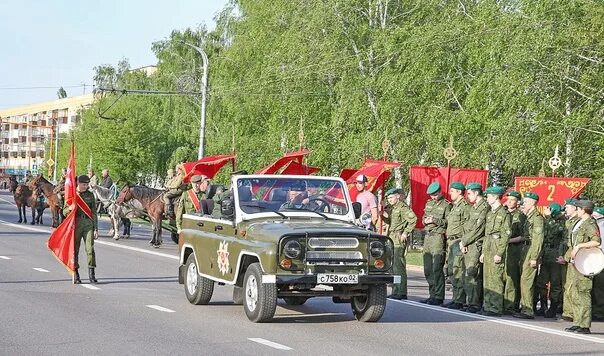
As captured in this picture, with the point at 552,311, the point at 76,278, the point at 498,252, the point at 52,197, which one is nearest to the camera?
the point at 498,252

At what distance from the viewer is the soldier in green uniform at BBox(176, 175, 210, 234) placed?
2446cm

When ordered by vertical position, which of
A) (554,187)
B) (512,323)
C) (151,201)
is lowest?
(512,323)

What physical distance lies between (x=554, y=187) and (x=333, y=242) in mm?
9597

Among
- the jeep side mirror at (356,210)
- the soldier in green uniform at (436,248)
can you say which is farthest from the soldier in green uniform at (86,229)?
the soldier in green uniform at (436,248)

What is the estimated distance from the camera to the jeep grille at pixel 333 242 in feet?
42.6

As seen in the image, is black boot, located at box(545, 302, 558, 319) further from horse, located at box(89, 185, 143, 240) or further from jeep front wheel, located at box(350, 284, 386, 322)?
→ horse, located at box(89, 185, 143, 240)

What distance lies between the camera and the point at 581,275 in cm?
1365

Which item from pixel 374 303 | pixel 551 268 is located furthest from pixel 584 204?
pixel 374 303

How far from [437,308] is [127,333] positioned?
569cm

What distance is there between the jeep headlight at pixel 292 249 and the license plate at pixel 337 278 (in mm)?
369

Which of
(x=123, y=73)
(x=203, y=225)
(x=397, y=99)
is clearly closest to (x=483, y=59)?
(x=397, y=99)

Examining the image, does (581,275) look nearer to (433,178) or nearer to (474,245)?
(474,245)

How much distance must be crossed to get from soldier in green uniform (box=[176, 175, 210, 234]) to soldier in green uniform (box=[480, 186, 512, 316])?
30.8ft

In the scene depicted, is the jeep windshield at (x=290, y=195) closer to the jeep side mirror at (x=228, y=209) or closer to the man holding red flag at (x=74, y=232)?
the jeep side mirror at (x=228, y=209)
